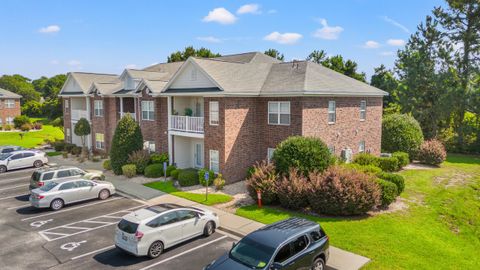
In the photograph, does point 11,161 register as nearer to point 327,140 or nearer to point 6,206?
point 6,206

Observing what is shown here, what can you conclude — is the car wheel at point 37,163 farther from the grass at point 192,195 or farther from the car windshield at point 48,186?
the car windshield at point 48,186

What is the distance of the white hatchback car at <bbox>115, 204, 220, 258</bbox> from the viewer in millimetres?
11782

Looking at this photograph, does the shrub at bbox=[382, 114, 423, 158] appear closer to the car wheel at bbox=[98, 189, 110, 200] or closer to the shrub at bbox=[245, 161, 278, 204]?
the shrub at bbox=[245, 161, 278, 204]

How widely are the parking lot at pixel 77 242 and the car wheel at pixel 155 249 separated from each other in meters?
0.19

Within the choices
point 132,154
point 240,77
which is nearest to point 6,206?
point 132,154

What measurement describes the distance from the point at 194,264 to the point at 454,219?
1254cm

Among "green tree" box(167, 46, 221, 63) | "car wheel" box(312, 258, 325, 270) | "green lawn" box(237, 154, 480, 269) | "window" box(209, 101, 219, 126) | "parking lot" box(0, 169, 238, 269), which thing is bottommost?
"parking lot" box(0, 169, 238, 269)

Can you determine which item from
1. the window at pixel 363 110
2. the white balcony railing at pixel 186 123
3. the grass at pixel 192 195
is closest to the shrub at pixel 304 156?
the grass at pixel 192 195

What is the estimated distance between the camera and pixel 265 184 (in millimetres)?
17531

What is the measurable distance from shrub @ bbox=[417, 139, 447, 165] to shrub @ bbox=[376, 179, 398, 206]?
13872 mm

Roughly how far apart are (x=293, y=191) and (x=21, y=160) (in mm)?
24439

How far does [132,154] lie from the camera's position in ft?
86.4

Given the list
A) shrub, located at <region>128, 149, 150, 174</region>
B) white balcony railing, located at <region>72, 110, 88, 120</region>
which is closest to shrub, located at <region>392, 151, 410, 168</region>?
shrub, located at <region>128, 149, 150, 174</region>

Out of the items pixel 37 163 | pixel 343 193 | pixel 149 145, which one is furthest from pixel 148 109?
pixel 343 193
